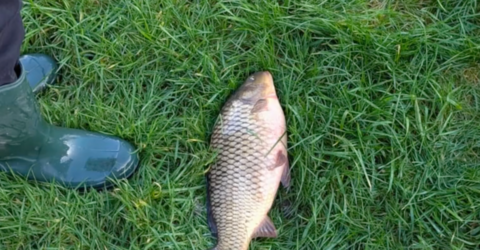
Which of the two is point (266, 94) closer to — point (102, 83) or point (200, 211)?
point (200, 211)

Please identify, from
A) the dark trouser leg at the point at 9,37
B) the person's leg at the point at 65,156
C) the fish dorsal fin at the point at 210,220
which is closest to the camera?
the dark trouser leg at the point at 9,37

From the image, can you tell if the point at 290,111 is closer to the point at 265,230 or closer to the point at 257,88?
the point at 257,88

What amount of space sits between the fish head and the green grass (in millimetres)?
76

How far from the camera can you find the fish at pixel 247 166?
2.32 m

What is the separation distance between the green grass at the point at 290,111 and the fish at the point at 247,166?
7 centimetres

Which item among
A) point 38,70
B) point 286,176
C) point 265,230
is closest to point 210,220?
point 265,230

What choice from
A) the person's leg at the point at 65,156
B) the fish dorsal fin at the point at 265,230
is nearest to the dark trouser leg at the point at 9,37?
the person's leg at the point at 65,156

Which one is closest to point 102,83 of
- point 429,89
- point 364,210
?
point 364,210

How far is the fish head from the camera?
2.41 m

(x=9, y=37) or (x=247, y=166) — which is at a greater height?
(x=9, y=37)

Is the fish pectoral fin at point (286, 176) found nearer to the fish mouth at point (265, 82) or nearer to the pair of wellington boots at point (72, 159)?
the fish mouth at point (265, 82)

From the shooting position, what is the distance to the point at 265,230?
2.33 meters

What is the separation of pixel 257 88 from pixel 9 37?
3.34 feet

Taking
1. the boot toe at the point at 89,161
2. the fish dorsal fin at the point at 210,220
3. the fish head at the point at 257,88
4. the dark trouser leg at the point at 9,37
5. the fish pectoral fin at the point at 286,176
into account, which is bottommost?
the fish dorsal fin at the point at 210,220
